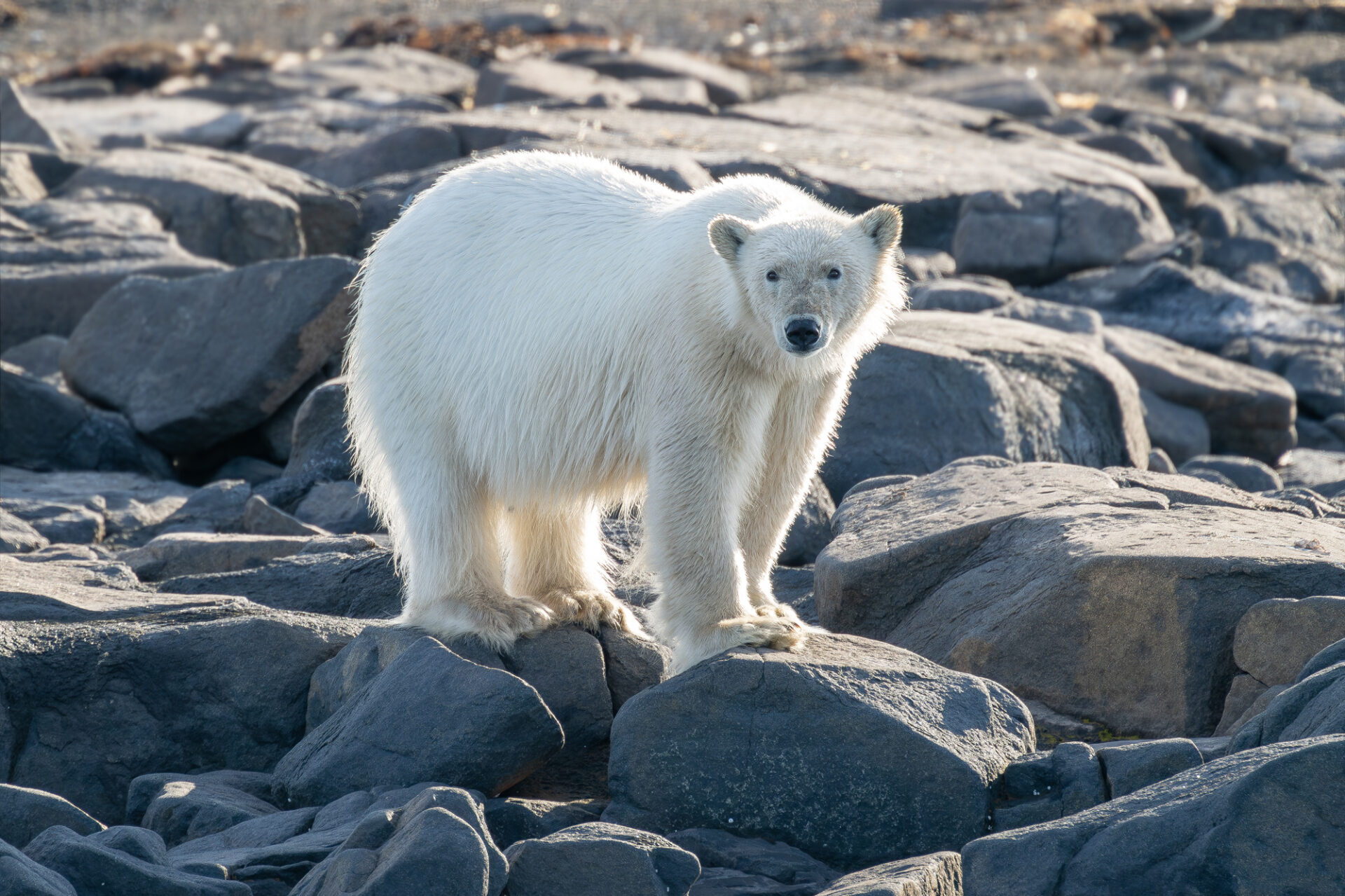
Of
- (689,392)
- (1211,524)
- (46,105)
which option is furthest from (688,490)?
(46,105)

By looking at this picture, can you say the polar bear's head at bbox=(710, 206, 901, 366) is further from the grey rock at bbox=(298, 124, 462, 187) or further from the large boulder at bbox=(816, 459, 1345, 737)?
the grey rock at bbox=(298, 124, 462, 187)

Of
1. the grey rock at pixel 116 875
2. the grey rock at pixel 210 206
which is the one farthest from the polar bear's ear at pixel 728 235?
the grey rock at pixel 210 206

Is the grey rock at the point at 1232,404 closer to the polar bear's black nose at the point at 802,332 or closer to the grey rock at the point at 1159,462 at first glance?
the grey rock at the point at 1159,462

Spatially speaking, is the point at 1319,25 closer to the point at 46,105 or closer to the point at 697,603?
the point at 46,105

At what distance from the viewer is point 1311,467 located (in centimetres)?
948

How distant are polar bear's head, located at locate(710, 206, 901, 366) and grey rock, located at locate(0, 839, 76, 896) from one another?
8.22 feet

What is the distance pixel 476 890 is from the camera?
3156 millimetres

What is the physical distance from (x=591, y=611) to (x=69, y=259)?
24.2 ft

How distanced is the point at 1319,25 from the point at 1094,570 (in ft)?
94.4

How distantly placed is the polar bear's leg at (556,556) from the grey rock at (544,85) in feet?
41.9

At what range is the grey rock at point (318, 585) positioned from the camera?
19.6 ft

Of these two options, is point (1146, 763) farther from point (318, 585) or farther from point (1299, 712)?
point (318, 585)

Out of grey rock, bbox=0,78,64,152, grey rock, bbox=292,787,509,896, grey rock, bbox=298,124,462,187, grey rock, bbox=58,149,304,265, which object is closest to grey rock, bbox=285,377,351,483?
grey rock, bbox=58,149,304,265

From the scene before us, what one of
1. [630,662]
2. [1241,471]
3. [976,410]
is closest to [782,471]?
[630,662]
